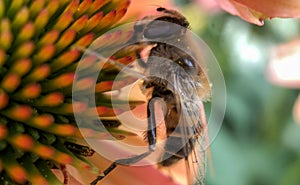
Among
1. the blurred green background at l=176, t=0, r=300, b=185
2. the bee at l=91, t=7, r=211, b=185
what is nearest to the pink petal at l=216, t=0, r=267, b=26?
the bee at l=91, t=7, r=211, b=185

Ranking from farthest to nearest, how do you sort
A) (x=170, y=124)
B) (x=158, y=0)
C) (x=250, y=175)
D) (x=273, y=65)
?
(x=250, y=175), (x=273, y=65), (x=158, y=0), (x=170, y=124)

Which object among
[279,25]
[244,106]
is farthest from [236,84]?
[279,25]

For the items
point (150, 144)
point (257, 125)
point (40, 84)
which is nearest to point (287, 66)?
point (257, 125)

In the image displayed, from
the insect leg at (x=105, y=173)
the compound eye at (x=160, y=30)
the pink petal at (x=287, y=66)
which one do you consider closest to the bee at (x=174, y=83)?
the compound eye at (x=160, y=30)

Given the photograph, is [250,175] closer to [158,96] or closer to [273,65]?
[273,65]

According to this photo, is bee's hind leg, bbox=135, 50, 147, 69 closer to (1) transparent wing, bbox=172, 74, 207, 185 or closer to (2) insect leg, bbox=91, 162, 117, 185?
(1) transparent wing, bbox=172, 74, 207, 185

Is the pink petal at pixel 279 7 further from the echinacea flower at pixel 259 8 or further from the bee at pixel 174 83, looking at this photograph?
the bee at pixel 174 83
